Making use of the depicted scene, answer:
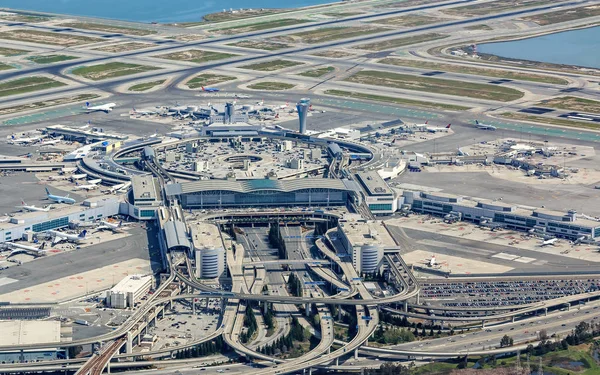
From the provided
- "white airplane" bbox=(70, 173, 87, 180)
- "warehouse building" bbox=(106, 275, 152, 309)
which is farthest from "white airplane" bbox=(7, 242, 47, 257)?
"white airplane" bbox=(70, 173, 87, 180)

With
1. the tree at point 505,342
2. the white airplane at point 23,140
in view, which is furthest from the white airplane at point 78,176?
the tree at point 505,342

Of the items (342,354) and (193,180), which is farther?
(193,180)

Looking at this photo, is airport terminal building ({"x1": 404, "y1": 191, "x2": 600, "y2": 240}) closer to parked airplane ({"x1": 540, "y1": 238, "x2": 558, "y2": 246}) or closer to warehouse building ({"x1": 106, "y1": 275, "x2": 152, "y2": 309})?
parked airplane ({"x1": 540, "y1": 238, "x2": 558, "y2": 246})

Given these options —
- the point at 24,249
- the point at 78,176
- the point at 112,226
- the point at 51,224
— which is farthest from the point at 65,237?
the point at 78,176

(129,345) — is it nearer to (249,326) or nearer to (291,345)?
(249,326)

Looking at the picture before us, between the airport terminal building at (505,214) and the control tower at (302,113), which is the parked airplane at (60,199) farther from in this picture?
the control tower at (302,113)

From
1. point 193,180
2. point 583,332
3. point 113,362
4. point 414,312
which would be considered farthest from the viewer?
point 193,180

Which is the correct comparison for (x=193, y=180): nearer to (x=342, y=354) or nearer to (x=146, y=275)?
(x=146, y=275)

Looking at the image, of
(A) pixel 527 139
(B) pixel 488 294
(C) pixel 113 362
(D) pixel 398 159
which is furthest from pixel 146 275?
(A) pixel 527 139
